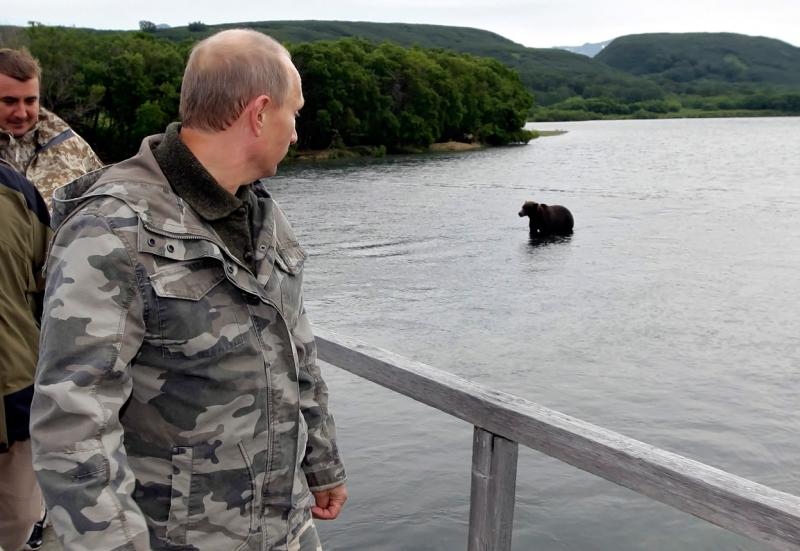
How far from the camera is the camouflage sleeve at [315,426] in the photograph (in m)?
2.58

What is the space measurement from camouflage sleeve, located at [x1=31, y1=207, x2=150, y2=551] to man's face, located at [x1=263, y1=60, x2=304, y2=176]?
475mm

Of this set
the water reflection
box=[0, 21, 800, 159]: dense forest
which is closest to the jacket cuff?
the water reflection

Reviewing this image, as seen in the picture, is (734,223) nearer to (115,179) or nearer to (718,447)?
(718,447)

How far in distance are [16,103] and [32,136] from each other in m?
0.24

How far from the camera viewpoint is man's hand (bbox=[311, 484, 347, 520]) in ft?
8.82

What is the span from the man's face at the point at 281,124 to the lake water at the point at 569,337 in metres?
5.13

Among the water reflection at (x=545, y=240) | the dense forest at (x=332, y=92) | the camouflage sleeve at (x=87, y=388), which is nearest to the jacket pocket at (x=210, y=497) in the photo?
the camouflage sleeve at (x=87, y=388)

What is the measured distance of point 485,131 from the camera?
86.3 metres

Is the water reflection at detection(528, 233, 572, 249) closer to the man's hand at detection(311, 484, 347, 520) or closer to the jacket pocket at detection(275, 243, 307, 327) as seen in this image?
the man's hand at detection(311, 484, 347, 520)

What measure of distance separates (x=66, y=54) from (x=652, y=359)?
197 ft

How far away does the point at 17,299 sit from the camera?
3.15m

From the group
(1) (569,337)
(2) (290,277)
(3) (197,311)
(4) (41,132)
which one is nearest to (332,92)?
(1) (569,337)

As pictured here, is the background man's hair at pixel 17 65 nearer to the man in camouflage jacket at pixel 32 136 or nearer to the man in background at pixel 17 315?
the man in camouflage jacket at pixel 32 136

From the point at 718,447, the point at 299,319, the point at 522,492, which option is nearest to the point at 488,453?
the point at 299,319
